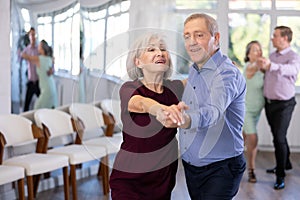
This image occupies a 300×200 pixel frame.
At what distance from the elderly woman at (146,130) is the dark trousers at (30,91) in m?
3.04

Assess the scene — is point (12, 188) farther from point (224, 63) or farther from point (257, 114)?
point (224, 63)

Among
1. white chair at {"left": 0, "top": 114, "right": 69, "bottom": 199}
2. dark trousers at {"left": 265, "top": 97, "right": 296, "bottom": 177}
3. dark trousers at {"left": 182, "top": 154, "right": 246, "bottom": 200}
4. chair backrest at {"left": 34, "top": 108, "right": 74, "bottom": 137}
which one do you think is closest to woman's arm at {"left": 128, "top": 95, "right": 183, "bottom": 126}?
dark trousers at {"left": 182, "top": 154, "right": 246, "bottom": 200}

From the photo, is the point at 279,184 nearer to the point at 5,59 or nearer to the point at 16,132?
the point at 16,132

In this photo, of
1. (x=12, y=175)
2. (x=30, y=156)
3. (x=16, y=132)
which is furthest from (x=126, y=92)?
(x=16, y=132)

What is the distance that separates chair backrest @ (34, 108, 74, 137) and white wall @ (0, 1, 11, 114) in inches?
11.0

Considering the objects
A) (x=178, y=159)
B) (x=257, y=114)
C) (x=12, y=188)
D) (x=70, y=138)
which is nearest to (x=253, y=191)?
(x=257, y=114)

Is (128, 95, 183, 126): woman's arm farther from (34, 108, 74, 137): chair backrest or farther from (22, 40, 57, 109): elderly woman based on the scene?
(22, 40, 57, 109): elderly woman

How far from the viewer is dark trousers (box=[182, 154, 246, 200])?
244 centimetres

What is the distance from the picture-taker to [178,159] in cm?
252

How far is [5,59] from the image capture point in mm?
5000

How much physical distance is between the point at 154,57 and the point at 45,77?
11.0 feet

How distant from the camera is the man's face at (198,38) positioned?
92.8 inches

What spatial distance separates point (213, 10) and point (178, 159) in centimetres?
572

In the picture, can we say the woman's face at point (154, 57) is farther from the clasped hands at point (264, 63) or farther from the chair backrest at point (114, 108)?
the clasped hands at point (264, 63)
